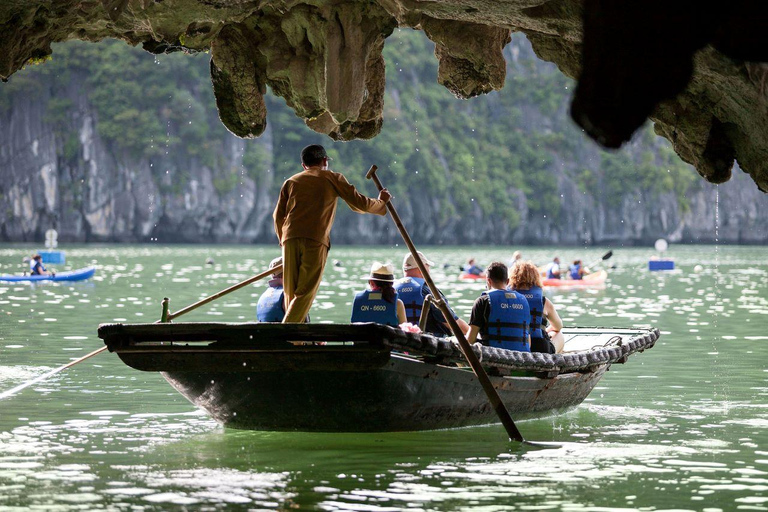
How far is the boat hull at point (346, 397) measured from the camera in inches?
388

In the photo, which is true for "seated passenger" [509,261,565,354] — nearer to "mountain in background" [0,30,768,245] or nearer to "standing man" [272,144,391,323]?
"standing man" [272,144,391,323]

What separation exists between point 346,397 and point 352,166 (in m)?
92.8

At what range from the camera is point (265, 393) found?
1002 cm

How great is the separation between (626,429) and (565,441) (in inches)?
35.4

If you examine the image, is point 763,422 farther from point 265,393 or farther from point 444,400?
point 265,393

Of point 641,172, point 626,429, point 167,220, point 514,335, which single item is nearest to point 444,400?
point 514,335

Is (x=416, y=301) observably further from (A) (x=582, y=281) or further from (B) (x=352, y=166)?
(B) (x=352, y=166)

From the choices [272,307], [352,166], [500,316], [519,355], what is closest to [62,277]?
[272,307]

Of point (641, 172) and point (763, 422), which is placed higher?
point (641, 172)

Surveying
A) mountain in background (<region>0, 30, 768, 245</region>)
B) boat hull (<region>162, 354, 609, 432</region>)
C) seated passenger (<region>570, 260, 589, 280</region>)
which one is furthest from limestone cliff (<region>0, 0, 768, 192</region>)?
mountain in background (<region>0, 30, 768, 245</region>)

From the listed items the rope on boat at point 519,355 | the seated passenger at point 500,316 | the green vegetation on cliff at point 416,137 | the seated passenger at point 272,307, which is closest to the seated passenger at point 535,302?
the seated passenger at point 500,316

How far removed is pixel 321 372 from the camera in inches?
383

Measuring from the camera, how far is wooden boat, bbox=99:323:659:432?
9.50 metres

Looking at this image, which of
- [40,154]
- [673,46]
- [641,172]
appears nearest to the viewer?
[673,46]
